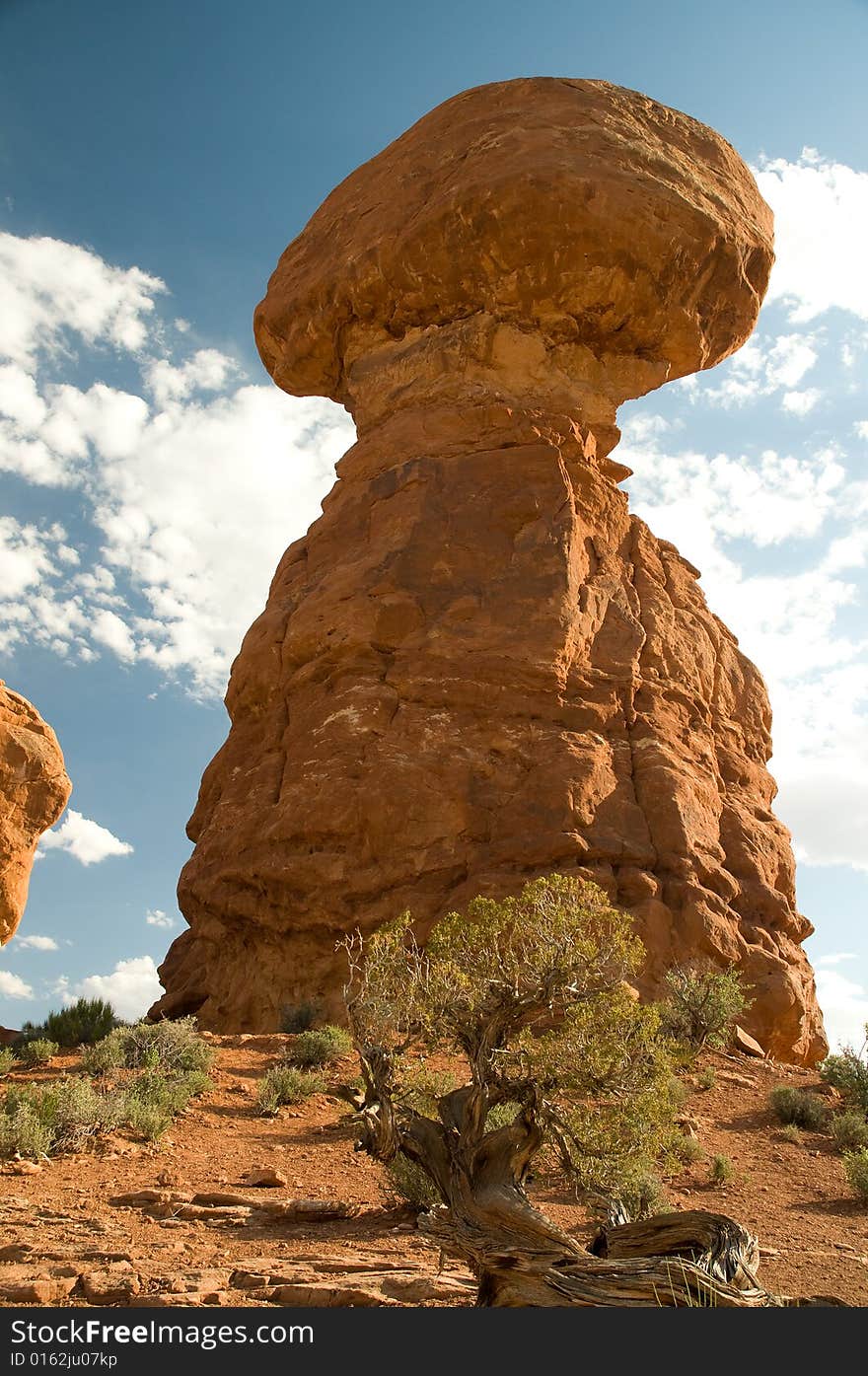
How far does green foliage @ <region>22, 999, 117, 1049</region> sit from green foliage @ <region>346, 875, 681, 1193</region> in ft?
27.9

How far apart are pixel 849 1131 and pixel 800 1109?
31.7 inches

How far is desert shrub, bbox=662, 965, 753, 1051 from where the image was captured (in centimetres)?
1269

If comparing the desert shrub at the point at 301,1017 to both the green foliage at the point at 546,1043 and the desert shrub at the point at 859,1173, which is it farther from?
the desert shrub at the point at 859,1173

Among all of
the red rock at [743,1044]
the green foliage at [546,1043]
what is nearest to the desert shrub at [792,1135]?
the red rock at [743,1044]

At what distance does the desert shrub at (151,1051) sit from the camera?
36.9 feet

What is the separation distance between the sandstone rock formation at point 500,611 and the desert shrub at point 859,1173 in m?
5.03

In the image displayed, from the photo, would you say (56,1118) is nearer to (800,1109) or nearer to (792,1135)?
(792,1135)

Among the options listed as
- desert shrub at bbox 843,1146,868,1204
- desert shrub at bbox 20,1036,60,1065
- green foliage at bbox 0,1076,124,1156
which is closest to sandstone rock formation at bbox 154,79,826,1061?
desert shrub at bbox 20,1036,60,1065

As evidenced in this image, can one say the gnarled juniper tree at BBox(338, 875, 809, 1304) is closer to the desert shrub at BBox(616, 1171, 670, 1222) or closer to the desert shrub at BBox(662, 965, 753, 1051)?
the desert shrub at BBox(616, 1171, 670, 1222)

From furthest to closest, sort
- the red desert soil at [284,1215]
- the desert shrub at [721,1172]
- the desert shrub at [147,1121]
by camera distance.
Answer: the desert shrub at [147,1121], the desert shrub at [721,1172], the red desert soil at [284,1215]

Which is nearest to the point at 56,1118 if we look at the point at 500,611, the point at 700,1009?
the point at 700,1009

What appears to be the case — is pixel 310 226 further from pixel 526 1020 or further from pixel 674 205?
pixel 526 1020

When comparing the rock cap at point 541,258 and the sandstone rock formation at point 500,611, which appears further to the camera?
the rock cap at point 541,258

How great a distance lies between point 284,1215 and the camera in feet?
24.7
